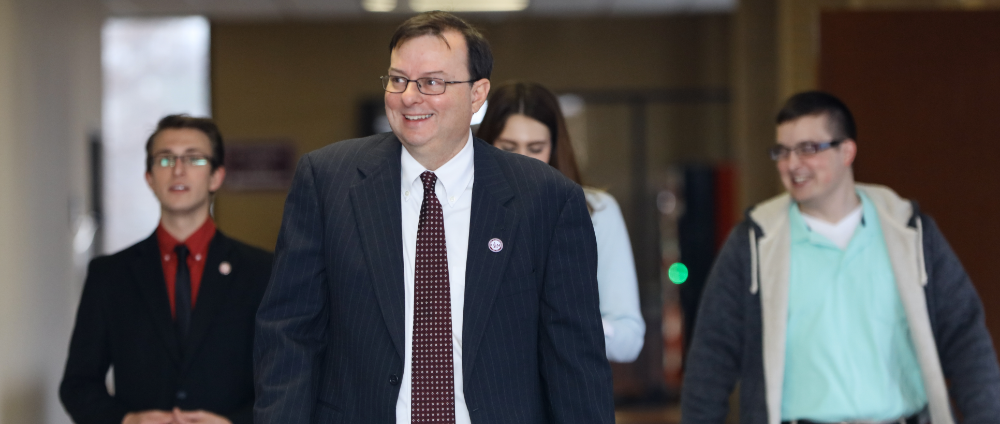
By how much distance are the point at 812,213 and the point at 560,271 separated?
4.05 feet

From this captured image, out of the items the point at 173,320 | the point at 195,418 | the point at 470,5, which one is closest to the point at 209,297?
the point at 173,320

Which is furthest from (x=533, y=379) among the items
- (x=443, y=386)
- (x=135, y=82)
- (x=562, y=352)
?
(x=135, y=82)

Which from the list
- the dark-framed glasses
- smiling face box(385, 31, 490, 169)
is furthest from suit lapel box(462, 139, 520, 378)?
the dark-framed glasses

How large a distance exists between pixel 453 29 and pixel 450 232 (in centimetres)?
40

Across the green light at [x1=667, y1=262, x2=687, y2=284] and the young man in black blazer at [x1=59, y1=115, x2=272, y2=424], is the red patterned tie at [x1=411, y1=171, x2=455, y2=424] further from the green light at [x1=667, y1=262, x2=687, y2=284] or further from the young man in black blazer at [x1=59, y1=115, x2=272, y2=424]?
the green light at [x1=667, y1=262, x2=687, y2=284]

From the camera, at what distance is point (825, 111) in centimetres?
276

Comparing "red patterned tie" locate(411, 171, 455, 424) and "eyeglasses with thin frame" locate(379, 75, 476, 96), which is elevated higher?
"eyeglasses with thin frame" locate(379, 75, 476, 96)

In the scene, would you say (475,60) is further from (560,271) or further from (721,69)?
(721,69)

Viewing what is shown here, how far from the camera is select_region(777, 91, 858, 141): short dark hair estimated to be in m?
2.75

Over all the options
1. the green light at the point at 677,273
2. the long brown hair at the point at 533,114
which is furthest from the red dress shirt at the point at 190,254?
the green light at the point at 677,273

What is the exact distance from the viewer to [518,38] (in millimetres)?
7219

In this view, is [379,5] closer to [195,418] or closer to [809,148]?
[809,148]

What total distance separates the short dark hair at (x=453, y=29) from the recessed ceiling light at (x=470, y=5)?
443 centimetres

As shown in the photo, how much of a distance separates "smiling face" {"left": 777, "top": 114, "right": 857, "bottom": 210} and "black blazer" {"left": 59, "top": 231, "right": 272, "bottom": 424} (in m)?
1.54
